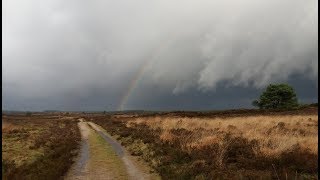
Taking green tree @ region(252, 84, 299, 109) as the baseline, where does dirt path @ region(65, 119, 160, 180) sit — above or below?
below

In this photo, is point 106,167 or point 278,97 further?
point 278,97

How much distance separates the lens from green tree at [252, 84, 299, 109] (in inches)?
3622

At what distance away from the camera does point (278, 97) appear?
9288cm

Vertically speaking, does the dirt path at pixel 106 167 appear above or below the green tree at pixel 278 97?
below

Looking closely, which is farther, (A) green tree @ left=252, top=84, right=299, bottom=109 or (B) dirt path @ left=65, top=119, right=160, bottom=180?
(A) green tree @ left=252, top=84, right=299, bottom=109

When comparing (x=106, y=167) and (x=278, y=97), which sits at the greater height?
(x=278, y=97)

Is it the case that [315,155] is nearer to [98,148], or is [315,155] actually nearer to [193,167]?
[193,167]

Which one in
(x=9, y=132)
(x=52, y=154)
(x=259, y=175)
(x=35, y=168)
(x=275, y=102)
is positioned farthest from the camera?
(x=275, y=102)

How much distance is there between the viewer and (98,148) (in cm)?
2734

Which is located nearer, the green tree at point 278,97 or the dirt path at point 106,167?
the dirt path at point 106,167

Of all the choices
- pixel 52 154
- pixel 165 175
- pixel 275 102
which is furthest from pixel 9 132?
pixel 275 102

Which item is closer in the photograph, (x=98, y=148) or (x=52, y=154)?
(x=52, y=154)

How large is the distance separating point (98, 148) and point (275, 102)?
73813mm

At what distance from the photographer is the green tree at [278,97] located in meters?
92.0
